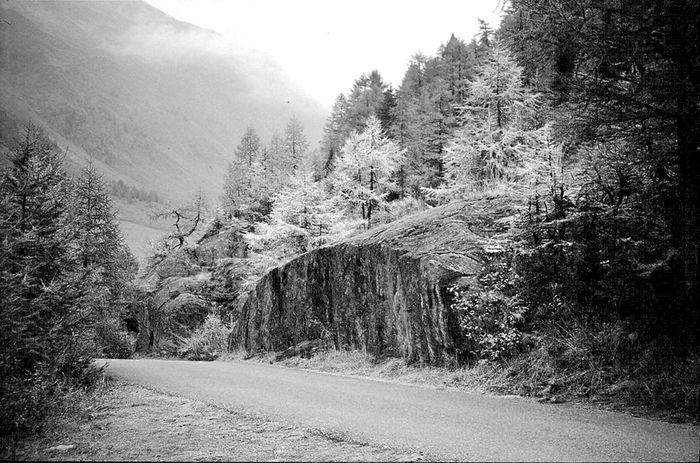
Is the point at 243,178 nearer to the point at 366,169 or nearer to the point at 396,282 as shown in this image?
the point at 366,169

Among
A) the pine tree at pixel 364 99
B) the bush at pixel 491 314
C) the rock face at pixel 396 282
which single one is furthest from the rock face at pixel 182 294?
the bush at pixel 491 314

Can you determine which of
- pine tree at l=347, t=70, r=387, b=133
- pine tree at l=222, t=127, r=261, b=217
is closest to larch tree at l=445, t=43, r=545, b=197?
pine tree at l=347, t=70, r=387, b=133

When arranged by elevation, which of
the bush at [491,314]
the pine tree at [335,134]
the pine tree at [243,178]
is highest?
the pine tree at [335,134]

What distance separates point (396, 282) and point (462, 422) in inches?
251

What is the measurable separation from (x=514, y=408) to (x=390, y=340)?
579 cm

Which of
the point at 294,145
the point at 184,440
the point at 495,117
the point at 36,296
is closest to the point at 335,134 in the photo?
the point at 294,145

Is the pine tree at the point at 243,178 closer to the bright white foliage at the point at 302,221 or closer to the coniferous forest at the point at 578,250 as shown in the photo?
the bright white foliage at the point at 302,221

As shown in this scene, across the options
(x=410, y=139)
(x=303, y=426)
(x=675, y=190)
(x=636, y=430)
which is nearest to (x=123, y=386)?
(x=303, y=426)

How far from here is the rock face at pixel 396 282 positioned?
10.6m

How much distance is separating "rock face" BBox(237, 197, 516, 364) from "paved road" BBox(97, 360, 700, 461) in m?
2.24

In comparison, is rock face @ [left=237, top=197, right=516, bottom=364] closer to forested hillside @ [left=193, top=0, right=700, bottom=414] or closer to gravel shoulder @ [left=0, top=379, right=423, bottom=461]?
forested hillside @ [left=193, top=0, right=700, bottom=414]

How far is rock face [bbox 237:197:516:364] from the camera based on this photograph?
10.6 metres

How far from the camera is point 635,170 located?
8586 mm

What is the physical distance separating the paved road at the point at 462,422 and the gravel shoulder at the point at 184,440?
1.25 ft
